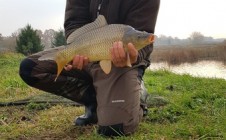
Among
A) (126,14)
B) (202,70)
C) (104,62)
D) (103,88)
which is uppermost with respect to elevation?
(126,14)

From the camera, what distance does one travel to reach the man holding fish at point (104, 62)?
7.38 feet

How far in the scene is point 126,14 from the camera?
9.89 ft

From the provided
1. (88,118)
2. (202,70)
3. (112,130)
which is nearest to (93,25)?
(112,130)

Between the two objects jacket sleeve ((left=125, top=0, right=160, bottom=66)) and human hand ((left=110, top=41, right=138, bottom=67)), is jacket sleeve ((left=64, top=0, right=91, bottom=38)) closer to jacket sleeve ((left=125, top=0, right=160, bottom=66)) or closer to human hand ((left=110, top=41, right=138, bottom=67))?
jacket sleeve ((left=125, top=0, right=160, bottom=66))

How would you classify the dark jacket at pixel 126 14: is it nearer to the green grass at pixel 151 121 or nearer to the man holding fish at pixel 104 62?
the man holding fish at pixel 104 62

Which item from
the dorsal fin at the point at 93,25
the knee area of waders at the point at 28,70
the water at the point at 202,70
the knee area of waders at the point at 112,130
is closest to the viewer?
the dorsal fin at the point at 93,25

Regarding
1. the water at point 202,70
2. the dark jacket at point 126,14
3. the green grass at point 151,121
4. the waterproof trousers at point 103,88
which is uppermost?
the dark jacket at point 126,14

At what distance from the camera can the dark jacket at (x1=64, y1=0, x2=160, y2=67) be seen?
2.89 m

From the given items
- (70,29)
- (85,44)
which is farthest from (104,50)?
(70,29)

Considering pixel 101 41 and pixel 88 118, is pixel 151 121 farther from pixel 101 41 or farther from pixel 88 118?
pixel 101 41

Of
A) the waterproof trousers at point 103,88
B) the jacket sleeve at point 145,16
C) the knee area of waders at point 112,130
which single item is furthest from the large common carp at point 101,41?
Result: the jacket sleeve at point 145,16

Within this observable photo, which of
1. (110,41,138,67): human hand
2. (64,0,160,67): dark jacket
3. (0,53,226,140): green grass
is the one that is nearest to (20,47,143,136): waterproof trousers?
(0,53,226,140): green grass

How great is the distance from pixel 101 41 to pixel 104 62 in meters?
0.13

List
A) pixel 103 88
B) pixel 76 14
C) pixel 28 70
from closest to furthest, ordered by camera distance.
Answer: pixel 103 88 → pixel 28 70 → pixel 76 14
